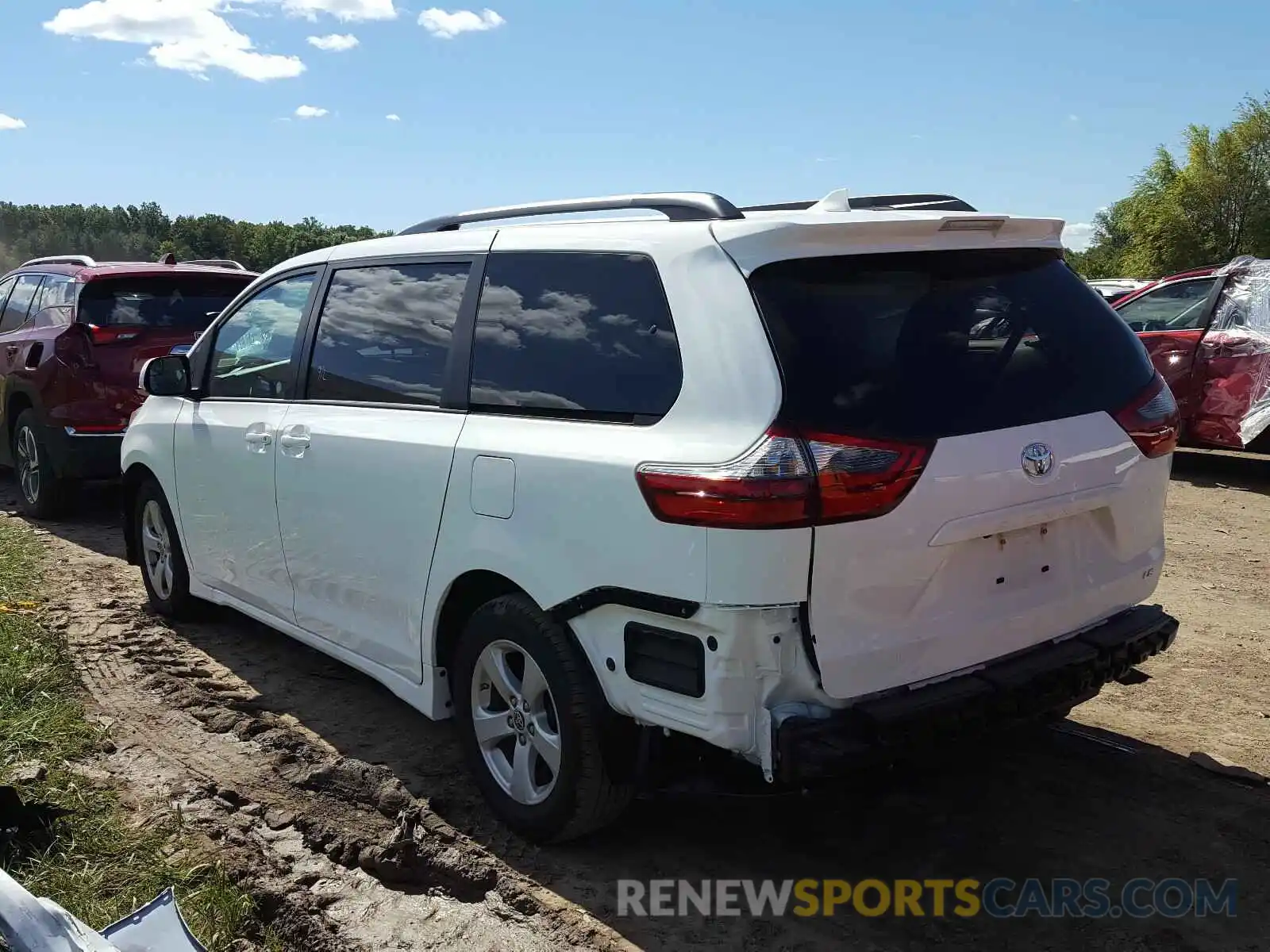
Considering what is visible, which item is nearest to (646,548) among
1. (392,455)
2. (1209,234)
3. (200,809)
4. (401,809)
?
(392,455)

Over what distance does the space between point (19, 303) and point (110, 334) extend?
1.83 m

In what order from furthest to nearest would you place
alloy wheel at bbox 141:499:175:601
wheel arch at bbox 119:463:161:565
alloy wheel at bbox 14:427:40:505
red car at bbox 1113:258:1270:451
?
1. red car at bbox 1113:258:1270:451
2. alloy wheel at bbox 14:427:40:505
3. wheel arch at bbox 119:463:161:565
4. alloy wheel at bbox 141:499:175:601

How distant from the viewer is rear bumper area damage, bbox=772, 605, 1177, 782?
8.77ft

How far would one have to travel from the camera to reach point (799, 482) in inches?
105

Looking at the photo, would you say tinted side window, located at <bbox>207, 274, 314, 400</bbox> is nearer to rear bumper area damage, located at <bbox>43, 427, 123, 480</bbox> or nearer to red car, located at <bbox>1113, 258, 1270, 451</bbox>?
rear bumper area damage, located at <bbox>43, 427, 123, 480</bbox>

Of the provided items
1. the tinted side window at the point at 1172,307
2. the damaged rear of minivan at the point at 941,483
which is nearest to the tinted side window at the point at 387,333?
the damaged rear of minivan at the point at 941,483

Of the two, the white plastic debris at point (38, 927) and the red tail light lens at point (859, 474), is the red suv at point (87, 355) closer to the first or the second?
the white plastic debris at point (38, 927)

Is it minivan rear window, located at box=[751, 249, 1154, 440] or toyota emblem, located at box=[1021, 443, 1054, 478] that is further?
toyota emblem, located at box=[1021, 443, 1054, 478]

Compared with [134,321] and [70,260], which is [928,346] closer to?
[134,321]

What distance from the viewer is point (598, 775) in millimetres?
3148

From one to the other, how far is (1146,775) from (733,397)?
→ 2.30 metres

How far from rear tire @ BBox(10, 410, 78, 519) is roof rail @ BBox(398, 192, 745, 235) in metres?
5.10

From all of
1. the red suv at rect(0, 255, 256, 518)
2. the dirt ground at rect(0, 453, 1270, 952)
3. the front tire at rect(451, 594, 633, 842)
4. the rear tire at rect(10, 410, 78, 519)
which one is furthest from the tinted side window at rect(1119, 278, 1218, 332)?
the rear tire at rect(10, 410, 78, 519)

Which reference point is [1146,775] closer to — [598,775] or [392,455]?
[598,775]
